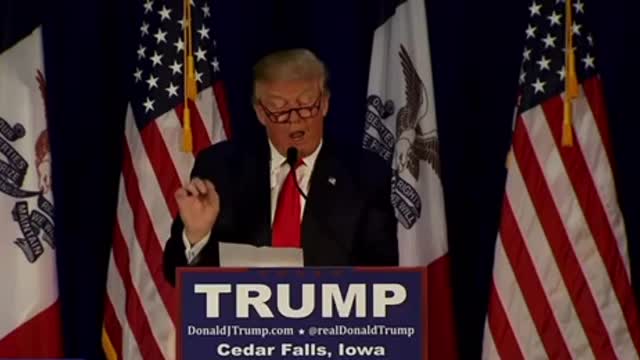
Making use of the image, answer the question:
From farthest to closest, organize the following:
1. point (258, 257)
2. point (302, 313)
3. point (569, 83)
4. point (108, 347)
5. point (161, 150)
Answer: point (108, 347), point (161, 150), point (569, 83), point (258, 257), point (302, 313)

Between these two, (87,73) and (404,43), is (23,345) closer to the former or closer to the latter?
(87,73)

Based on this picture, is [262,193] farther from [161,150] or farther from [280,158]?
[161,150]

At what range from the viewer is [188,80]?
14.6ft

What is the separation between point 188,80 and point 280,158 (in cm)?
116

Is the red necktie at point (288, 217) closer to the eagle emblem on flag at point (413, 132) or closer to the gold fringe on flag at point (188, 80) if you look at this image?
→ the gold fringe on flag at point (188, 80)

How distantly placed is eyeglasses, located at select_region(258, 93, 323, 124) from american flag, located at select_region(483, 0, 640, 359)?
1.47 metres

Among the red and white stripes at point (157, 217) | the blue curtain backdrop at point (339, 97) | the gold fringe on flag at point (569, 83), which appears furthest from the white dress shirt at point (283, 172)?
the blue curtain backdrop at point (339, 97)

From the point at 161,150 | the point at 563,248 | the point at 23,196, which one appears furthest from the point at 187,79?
the point at 563,248

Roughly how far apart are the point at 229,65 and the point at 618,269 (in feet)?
5.67

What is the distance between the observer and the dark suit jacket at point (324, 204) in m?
3.27

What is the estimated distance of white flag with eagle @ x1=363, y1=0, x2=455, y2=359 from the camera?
4719 mm

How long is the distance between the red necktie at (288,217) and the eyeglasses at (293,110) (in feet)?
0.40

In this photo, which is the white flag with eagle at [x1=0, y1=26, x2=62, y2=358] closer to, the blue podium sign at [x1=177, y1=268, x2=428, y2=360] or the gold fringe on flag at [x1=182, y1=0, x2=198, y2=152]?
the gold fringe on flag at [x1=182, y1=0, x2=198, y2=152]

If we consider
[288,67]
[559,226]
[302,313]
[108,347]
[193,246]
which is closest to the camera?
[302,313]
